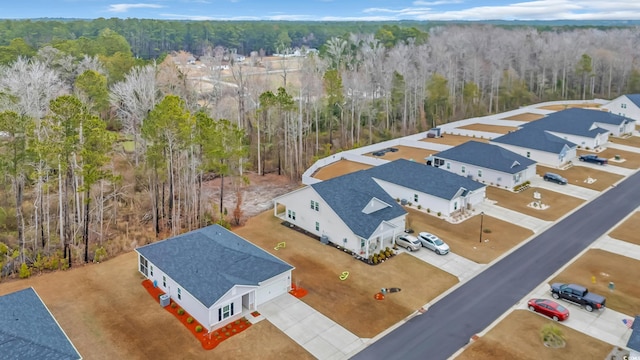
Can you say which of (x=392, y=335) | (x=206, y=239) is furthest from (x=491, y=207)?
(x=206, y=239)

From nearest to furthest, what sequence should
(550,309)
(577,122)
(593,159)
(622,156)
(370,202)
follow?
(550,309) < (370,202) < (593,159) < (622,156) < (577,122)

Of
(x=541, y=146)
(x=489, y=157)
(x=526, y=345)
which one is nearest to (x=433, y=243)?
(x=526, y=345)

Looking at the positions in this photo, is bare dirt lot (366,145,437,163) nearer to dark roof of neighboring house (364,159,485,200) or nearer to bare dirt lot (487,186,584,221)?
dark roof of neighboring house (364,159,485,200)

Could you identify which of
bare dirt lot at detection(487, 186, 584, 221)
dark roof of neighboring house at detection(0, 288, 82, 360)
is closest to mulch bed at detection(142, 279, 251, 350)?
dark roof of neighboring house at detection(0, 288, 82, 360)

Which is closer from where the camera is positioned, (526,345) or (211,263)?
(526,345)

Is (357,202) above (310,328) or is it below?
above

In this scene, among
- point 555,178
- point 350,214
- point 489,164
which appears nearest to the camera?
point 350,214

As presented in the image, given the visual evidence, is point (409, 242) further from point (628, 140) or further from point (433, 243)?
point (628, 140)

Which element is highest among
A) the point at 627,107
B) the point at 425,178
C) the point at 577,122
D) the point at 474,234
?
the point at 627,107
